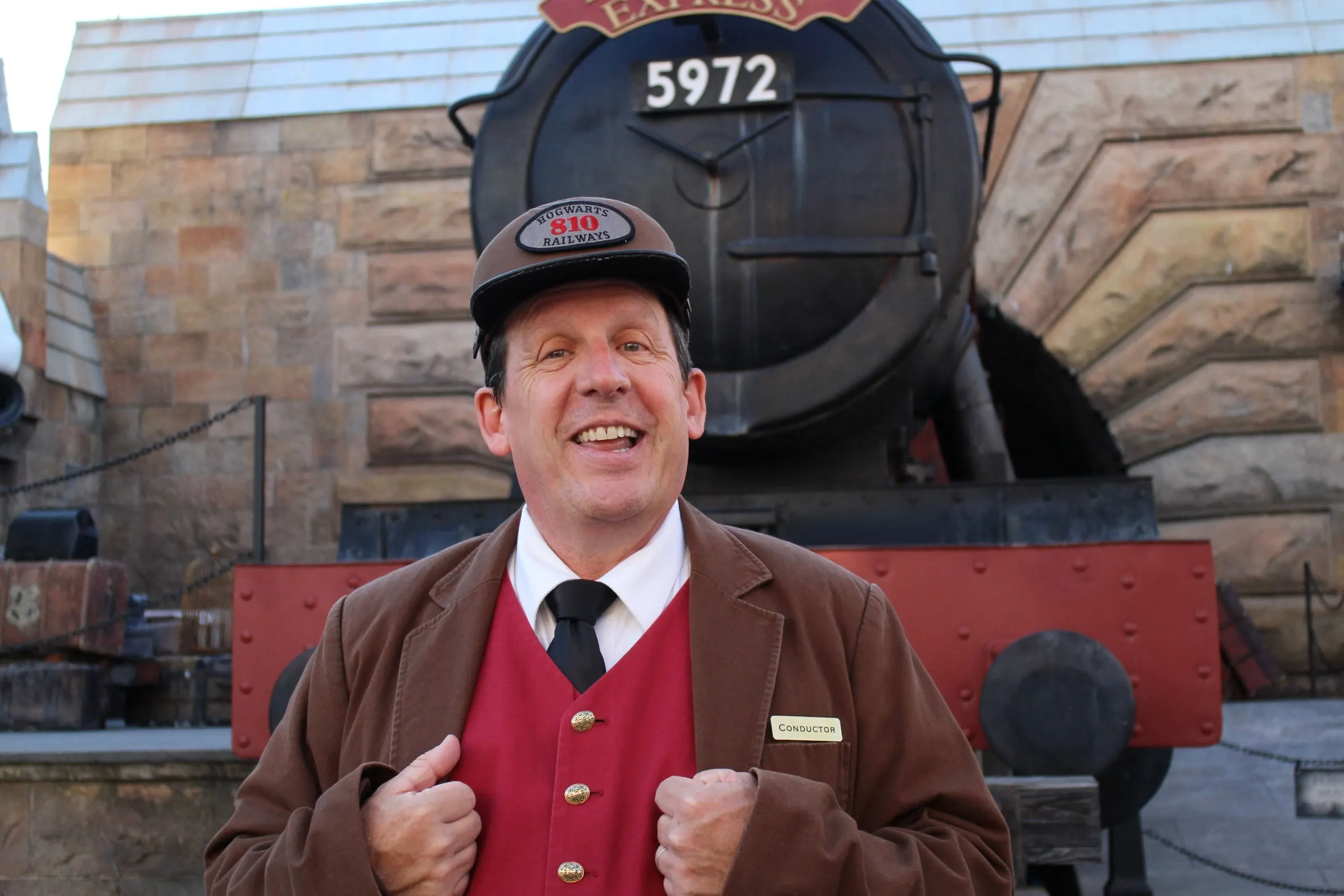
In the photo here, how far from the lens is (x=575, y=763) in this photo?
1326 mm

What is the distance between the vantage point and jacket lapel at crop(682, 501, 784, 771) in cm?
133

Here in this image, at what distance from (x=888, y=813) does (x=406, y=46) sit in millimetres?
7670

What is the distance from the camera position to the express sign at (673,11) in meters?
3.28

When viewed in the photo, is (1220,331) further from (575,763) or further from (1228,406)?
(575,763)

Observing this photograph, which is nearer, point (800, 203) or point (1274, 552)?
point (800, 203)

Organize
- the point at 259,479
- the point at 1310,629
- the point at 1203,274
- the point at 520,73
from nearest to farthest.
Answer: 1. the point at 520,73
2. the point at 259,479
3. the point at 1310,629
4. the point at 1203,274

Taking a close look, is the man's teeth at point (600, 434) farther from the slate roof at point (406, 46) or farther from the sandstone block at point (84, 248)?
the sandstone block at point (84, 248)

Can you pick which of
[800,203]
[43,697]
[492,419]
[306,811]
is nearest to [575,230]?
[492,419]

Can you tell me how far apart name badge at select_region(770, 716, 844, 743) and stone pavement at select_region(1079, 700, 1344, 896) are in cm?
256

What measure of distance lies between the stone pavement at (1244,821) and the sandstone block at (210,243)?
20.4 ft

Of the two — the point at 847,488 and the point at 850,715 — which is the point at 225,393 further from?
the point at 850,715

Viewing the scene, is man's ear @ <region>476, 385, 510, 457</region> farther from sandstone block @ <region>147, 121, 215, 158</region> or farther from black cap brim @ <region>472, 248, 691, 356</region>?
sandstone block @ <region>147, 121, 215, 158</region>

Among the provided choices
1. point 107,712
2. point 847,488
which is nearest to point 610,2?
point 847,488

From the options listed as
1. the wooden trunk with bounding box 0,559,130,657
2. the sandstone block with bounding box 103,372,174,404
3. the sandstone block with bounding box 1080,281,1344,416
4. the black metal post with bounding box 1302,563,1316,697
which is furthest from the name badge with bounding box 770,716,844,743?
the sandstone block with bounding box 103,372,174,404
